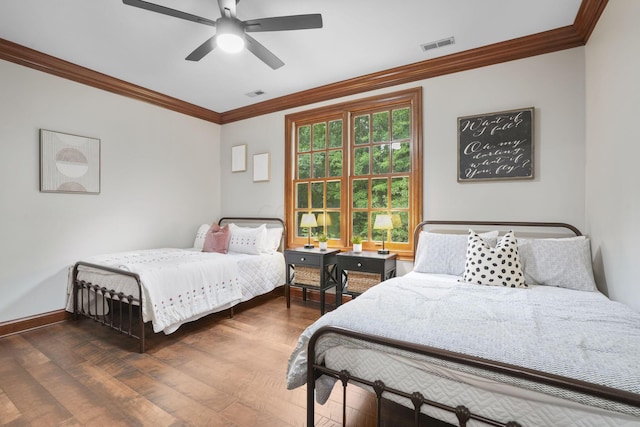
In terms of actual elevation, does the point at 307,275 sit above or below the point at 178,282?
below

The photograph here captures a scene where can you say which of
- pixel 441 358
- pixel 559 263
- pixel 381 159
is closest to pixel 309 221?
pixel 381 159

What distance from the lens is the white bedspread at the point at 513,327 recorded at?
1082mm

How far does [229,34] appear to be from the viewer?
7.08ft

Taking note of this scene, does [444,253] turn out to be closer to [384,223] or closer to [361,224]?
[384,223]

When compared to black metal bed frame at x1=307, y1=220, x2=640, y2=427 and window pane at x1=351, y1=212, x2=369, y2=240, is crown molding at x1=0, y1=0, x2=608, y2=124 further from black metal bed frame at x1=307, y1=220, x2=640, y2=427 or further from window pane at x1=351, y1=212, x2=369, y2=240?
black metal bed frame at x1=307, y1=220, x2=640, y2=427

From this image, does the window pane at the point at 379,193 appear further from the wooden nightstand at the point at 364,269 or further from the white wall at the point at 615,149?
the white wall at the point at 615,149

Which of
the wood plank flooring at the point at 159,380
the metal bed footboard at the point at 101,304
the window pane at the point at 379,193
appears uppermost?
the window pane at the point at 379,193

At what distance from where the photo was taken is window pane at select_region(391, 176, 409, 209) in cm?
342

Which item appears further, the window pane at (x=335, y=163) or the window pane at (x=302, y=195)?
the window pane at (x=302, y=195)

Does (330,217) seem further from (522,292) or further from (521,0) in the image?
(521,0)

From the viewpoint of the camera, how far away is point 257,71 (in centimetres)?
337

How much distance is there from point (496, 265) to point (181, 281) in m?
2.67

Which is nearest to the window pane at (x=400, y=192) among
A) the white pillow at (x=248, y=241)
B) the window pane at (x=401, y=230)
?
the window pane at (x=401, y=230)

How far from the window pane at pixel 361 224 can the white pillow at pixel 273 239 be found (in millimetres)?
Result: 1051
